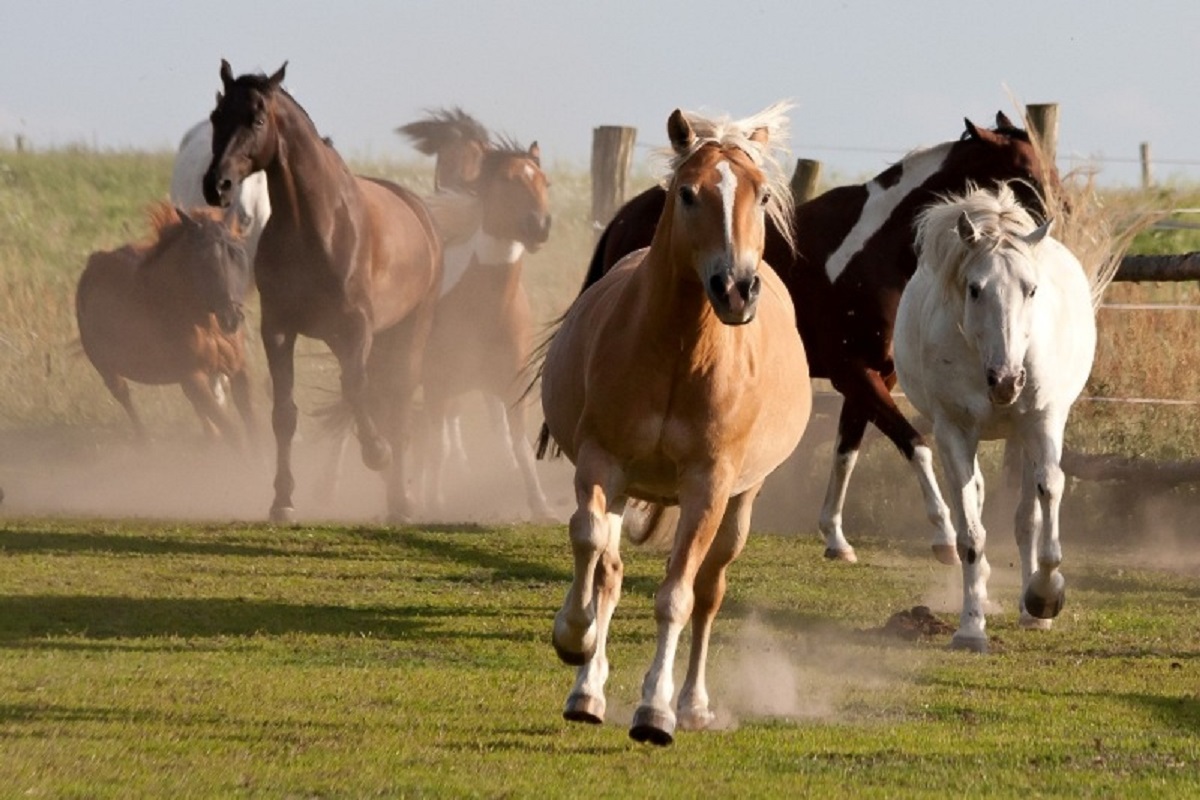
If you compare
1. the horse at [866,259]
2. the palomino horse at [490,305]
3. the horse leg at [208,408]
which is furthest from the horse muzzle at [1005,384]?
the horse leg at [208,408]

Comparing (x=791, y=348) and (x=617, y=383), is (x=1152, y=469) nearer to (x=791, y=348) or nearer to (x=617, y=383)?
(x=791, y=348)

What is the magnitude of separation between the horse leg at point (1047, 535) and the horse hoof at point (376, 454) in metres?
6.16

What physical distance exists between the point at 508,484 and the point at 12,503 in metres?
3.84

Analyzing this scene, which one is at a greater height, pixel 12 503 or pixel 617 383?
pixel 617 383

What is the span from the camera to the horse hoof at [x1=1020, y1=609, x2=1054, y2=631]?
33.7 ft

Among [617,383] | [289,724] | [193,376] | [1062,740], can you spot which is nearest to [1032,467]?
[1062,740]

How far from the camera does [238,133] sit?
1413cm

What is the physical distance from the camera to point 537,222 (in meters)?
16.7

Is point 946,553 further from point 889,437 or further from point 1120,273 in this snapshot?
point 1120,273

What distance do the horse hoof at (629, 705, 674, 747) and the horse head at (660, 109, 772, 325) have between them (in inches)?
48.1

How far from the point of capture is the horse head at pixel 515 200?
1669cm

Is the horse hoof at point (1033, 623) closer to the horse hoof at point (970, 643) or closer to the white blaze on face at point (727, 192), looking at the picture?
the horse hoof at point (970, 643)

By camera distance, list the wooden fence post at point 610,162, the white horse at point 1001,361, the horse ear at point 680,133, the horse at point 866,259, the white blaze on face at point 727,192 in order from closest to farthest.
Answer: the white blaze on face at point 727,192 → the horse ear at point 680,133 → the white horse at point 1001,361 → the horse at point 866,259 → the wooden fence post at point 610,162

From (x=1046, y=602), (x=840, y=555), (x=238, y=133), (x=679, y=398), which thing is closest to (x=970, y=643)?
(x=1046, y=602)
